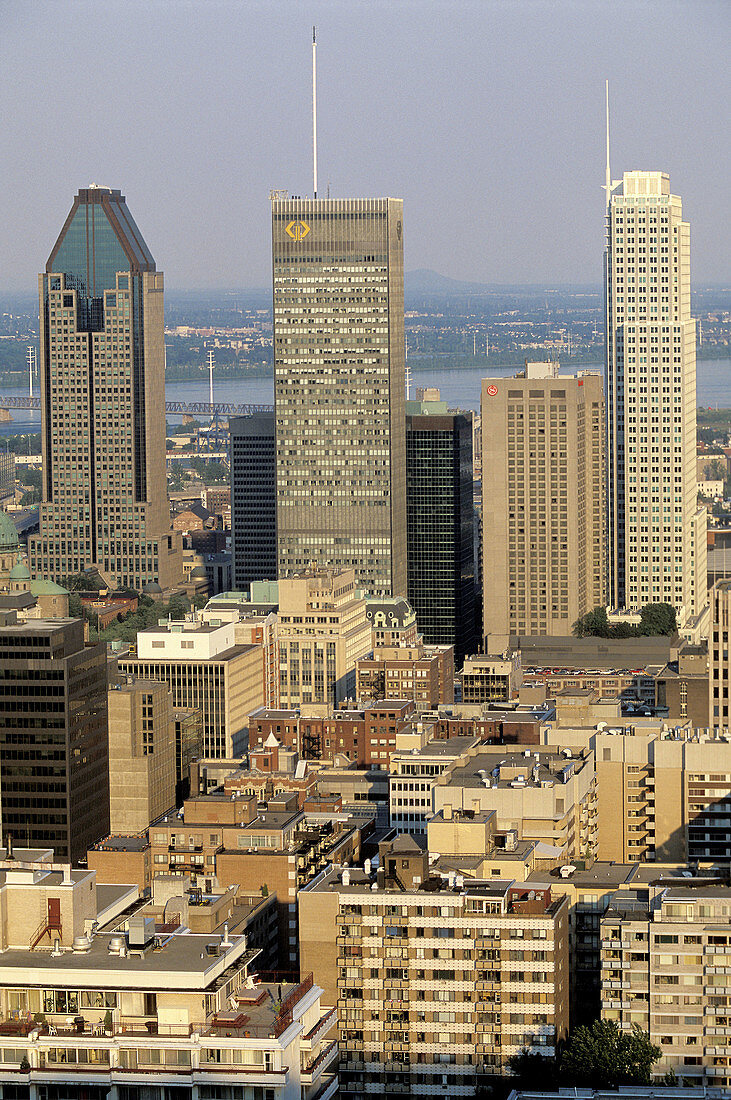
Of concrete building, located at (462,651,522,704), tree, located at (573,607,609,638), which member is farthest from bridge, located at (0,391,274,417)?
concrete building, located at (462,651,522,704)

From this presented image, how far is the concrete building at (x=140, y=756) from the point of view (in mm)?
48375

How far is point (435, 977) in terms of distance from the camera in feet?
109

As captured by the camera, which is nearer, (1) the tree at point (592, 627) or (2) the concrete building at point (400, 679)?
(2) the concrete building at point (400, 679)

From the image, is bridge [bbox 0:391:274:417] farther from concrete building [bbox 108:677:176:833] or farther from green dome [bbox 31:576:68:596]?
concrete building [bbox 108:677:176:833]

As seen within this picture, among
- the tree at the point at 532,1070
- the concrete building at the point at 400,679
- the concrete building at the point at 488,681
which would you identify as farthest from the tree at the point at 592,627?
the tree at the point at 532,1070

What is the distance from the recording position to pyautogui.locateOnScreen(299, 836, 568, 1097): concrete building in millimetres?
32875

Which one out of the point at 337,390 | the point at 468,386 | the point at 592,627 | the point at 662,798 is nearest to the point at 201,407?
the point at 468,386

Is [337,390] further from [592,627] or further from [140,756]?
[140,756]

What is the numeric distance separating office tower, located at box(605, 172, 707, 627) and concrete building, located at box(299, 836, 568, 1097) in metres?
50.7

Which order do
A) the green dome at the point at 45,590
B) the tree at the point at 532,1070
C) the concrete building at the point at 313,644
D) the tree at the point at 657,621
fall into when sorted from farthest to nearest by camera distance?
the tree at the point at 657,621 → the concrete building at the point at 313,644 → the green dome at the point at 45,590 → the tree at the point at 532,1070

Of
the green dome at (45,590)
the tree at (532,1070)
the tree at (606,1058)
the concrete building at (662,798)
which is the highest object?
the green dome at (45,590)

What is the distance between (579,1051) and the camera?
3148 cm

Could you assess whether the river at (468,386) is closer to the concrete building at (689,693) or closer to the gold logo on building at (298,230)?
the gold logo on building at (298,230)

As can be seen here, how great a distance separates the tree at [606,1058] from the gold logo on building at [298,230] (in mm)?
47670
